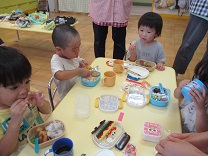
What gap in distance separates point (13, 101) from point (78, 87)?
0.36m

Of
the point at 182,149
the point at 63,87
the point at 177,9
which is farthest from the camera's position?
the point at 177,9

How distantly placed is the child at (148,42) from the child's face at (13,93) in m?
0.93

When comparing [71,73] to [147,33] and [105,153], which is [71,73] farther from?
[147,33]

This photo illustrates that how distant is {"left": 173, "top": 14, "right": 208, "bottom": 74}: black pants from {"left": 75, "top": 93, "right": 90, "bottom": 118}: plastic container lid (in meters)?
1.35

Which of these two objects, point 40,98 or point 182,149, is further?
point 40,98

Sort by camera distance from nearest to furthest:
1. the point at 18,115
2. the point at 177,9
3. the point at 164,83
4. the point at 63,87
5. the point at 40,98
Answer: the point at 18,115 < the point at 40,98 < the point at 164,83 < the point at 63,87 < the point at 177,9

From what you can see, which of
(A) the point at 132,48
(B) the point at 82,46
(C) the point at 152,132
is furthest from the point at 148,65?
(B) the point at 82,46

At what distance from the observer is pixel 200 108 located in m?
0.83

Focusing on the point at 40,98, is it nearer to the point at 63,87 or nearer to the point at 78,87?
the point at 78,87

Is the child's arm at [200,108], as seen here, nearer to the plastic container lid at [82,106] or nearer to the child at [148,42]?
the plastic container lid at [82,106]

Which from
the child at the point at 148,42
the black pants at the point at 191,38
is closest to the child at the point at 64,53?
the child at the point at 148,42

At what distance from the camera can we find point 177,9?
4.89 m

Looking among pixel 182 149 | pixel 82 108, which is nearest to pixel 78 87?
pixel 82 108

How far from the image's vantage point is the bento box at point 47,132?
2.24 ft
